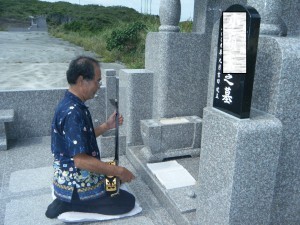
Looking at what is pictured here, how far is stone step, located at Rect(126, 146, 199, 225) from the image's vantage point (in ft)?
10.1

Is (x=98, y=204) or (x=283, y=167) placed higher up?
(x=283, y=167)

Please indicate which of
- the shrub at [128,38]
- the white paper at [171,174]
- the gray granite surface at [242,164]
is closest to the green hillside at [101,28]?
the shrub at [128,38]

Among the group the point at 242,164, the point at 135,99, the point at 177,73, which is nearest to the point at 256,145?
the point at 242,164

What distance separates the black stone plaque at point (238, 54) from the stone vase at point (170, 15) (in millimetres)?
2083

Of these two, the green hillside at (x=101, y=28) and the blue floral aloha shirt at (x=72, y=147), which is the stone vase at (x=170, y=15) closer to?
the blue floral aloha shirt at (x=72, y=147)

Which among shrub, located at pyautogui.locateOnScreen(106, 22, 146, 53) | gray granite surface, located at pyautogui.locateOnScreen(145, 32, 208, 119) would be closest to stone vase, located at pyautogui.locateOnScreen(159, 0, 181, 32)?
gray granite surface, located at pyautogui.locateOnScreen(145, 32, 208, 119)

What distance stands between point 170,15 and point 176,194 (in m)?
2.51

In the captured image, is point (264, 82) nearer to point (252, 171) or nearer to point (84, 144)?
point (252, 171)

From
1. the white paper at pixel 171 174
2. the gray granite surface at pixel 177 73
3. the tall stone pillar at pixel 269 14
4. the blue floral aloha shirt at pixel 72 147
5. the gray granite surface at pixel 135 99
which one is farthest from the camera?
the gray granite surface at pixel 135 99

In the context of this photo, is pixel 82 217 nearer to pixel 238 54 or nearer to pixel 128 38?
pixel 238 54

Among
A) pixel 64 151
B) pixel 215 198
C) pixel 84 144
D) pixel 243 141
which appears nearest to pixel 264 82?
pixel 243 141

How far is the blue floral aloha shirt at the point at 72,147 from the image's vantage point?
2654mm

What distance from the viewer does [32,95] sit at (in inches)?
205

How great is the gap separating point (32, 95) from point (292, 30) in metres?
4.14
